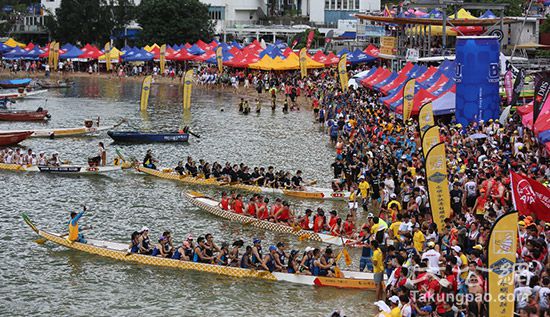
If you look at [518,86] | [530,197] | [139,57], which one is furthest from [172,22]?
[530,197]

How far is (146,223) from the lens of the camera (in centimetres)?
3044

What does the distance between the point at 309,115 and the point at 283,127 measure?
20.7ft

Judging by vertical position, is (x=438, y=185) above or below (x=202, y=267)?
above

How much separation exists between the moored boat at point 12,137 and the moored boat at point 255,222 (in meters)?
14.2

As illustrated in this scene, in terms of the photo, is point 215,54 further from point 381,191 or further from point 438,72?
point 381,191

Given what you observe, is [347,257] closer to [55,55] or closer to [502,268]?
[502,268]

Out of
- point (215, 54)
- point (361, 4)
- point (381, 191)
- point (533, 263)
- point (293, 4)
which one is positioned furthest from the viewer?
point (293, 4)

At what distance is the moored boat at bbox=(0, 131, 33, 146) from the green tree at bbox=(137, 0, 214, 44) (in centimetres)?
4956

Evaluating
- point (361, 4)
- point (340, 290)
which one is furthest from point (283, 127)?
point (361, 4)

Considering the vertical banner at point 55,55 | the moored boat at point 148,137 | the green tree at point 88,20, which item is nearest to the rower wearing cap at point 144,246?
the moored boat at point 148,137

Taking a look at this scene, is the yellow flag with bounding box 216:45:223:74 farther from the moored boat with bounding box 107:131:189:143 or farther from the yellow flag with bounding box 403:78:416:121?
the yellow flag with bounding box 403:78:416:121

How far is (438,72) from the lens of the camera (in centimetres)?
4394

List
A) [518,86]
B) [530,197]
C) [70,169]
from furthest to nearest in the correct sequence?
1. [70,169]
2. [518,86]
3. [530,197]

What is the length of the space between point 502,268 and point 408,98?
24232mm
